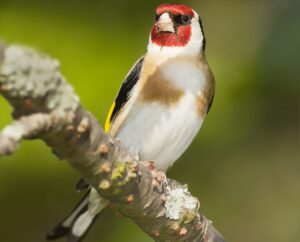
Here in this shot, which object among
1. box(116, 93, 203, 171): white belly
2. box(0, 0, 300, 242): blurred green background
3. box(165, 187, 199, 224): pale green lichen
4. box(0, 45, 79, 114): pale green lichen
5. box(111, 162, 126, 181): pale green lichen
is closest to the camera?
box(0, 45, 79, 114): pale green lichen

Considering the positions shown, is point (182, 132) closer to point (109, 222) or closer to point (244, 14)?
point (109, 222)

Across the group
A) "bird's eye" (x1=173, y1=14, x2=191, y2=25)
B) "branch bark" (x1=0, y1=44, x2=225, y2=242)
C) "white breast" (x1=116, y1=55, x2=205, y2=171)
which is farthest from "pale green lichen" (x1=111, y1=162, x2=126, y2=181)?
"bird's eye" (x1=173, y1=14, x2=191, y2=25)

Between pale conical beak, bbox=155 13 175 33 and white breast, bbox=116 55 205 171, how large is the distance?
4.8 inches

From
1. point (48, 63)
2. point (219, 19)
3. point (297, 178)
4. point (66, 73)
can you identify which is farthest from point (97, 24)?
point (48, 63)

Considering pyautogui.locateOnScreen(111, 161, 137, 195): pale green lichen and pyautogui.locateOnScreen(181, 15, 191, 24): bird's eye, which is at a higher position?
pyautogui.locateOnScreen(111, 161, 137, 195): pale green lichen

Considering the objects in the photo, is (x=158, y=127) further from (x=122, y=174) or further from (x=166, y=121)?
(x=122, y=174)

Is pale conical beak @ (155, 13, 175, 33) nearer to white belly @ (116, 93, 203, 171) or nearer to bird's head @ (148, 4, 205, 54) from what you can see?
bird's head @ (148, 4, 205, 54)

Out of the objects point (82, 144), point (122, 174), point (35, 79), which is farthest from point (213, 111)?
point (35, 79)

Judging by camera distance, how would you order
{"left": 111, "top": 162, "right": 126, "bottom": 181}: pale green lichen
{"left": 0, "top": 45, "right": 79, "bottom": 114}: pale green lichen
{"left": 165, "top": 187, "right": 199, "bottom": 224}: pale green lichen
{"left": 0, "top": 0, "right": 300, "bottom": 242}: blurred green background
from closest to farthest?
{"left": 0, "top": 45, "right": 79, "bottom": 114}: pale green lichen < {"left": 111, "top": 162, "right": 126, "bottom": 181}: pale green lichen < {"left": 165, "top": 187, "right": 199, "bottom": 224}: pale green lichen < {"left": 0, "top": 0, "right": 300, "bottom": 242}: blurred green background

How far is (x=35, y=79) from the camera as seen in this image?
1.27 metres

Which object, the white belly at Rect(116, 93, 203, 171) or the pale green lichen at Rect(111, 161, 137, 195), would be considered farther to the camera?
the white belly at Rect(116, 93, 203, 171)

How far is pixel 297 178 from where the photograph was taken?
3.32m

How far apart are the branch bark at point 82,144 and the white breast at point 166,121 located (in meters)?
0.37

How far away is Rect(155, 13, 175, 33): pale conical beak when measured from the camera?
2.41m
